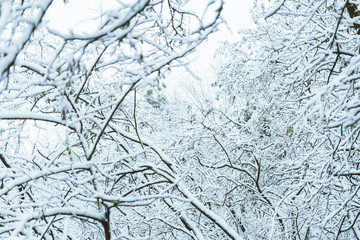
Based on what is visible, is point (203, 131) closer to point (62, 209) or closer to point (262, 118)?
point (262, 118)

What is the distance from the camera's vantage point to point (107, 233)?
2.30 metres

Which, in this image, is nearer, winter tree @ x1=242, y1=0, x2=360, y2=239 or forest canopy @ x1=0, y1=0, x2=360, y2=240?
forest canopy @ x1=0, y1=0, x2=360, y2=240

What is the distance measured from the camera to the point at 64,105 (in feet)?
4.45

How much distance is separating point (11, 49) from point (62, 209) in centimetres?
133

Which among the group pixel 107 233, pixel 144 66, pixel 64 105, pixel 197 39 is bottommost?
pixel 107 233

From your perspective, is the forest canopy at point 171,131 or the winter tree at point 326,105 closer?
the forest canopy at point 171,131

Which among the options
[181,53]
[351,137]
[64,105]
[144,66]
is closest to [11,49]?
[64,105]

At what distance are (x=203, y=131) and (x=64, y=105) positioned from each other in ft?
15.7

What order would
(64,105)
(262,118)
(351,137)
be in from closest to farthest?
1. (64,105)
2. (351,137)
3. (262,118)

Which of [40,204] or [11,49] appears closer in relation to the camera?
[11,49]

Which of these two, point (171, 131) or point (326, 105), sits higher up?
point (171, 131)

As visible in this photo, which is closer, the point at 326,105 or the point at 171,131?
the point at 326,105

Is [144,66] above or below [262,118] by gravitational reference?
below

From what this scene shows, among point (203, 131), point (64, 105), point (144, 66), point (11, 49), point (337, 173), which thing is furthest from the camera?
point (203, 131)
